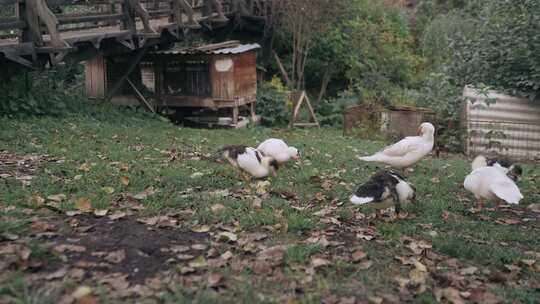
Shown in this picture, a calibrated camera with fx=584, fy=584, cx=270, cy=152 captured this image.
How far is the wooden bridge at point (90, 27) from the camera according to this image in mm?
10883

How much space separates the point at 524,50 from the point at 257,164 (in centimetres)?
1030

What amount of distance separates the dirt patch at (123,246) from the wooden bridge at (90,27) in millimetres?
6814

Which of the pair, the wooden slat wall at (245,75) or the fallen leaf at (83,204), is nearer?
the fallen leaf at (83,204)

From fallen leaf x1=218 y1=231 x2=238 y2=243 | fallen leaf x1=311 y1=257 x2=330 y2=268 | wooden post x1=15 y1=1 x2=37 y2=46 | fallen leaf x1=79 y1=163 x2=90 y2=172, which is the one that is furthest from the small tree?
fallen leaf x1=311 y1=257 x2=330 y2=268

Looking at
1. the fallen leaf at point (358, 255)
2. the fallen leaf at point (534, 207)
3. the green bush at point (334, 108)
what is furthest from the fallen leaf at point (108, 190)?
the green bush at point (334, 108)

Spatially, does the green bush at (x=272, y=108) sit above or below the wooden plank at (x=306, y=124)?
above

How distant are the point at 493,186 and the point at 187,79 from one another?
42.0ft

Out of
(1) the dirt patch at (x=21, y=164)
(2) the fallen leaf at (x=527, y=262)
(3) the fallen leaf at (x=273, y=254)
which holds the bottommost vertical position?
(2) the fallen leaf at (x=527, y=262)

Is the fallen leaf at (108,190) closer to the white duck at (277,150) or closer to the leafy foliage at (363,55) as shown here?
the white duck at (277,150)

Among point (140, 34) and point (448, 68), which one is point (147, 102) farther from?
point (448, 68)

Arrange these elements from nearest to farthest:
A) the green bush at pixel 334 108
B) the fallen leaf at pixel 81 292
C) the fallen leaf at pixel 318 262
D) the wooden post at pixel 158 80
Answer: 1. the fallen leaf at pixel 81 292
2. the fallen leaf at pixel 318 262
3. the wooden post at pixel 158 80
4. the green bush at pixel 334 108

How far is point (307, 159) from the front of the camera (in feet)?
31.6

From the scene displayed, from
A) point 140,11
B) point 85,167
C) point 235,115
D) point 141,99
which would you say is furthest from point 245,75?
point 85,167

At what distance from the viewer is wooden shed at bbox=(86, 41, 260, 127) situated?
57.2ft
